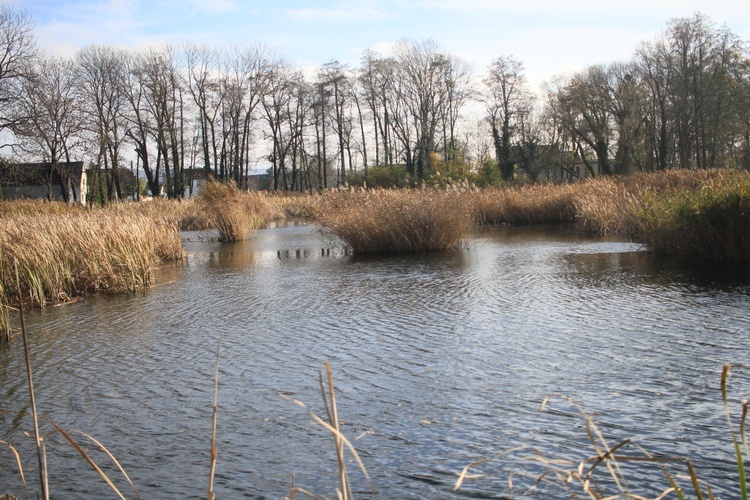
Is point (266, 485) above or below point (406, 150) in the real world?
below

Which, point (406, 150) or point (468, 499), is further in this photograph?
point (406, 150)

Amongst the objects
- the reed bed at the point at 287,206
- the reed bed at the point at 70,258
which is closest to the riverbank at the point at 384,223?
the reed bed at the point at 70,258

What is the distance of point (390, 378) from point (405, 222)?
9.38 metres

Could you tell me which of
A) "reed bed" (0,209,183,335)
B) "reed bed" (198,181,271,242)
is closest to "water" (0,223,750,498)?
"reed bed" (0,209,183,335)

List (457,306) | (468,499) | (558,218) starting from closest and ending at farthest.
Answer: (468,499) < (457,306) < (558,218)

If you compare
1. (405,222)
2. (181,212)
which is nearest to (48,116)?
(181,212)

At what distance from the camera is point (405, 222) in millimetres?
14438

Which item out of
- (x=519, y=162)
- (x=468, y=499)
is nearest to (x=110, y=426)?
(x=468, y=499)

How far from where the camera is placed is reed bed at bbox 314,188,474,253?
47.2ft

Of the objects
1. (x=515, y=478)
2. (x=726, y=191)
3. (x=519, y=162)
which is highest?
(x=519, y=162)

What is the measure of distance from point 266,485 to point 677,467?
2.06m

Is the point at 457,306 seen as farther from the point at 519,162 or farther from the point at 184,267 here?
the point at 519,162

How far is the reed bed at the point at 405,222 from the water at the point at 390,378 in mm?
4196

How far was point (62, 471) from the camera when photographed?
3.81 metres
